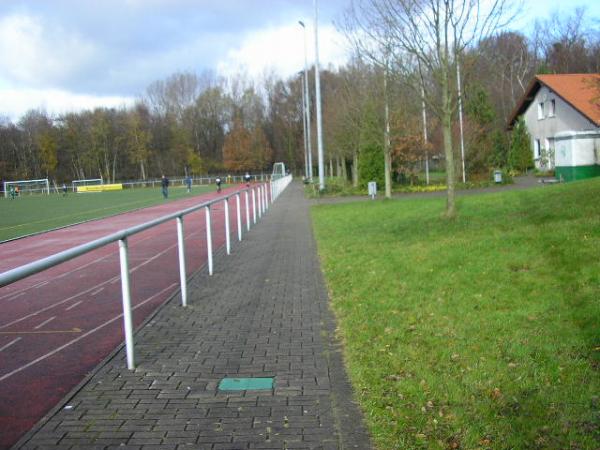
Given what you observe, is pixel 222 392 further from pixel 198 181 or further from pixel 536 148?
pixel 198 181

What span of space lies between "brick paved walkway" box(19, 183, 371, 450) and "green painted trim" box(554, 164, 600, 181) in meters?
19.2

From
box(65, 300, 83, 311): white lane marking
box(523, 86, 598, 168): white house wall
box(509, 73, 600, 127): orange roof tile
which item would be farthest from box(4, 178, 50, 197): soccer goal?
box(65, 300, 83, 311): white lane marking

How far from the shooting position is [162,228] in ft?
56.3

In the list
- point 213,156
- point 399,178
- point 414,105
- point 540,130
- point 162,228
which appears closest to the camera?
point 162,228

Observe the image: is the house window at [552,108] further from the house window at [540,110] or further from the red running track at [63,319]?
the red running track at [63,319]

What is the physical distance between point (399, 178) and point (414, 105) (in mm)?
9503

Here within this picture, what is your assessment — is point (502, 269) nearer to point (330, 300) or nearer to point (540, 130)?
point (330, 300)

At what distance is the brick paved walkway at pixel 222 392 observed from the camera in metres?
3.76

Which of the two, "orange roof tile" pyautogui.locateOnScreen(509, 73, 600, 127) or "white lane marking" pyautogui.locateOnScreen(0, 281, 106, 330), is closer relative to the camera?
"white lane marking" pyautogui.locateOnScreen(0, 281, 106, 330)

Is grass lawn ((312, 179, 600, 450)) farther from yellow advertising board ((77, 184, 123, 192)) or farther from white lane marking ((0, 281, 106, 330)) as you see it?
yellow advertising board ((77, 184, 123, 192))

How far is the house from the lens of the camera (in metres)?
25.9

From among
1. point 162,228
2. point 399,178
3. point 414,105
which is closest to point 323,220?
point 162,228

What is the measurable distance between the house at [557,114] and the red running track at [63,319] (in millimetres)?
18005

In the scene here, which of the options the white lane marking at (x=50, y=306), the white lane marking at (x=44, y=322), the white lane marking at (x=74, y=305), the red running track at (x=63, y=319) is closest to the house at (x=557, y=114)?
the red running track at (x=63, y=319)
